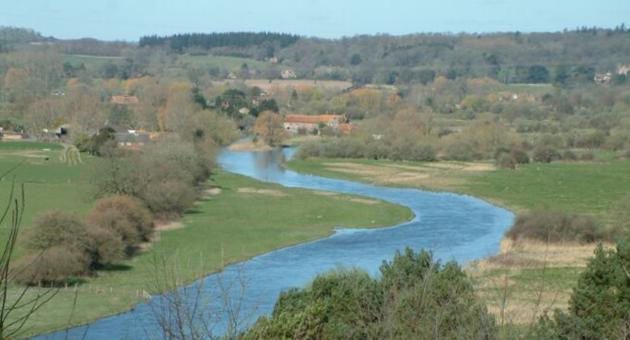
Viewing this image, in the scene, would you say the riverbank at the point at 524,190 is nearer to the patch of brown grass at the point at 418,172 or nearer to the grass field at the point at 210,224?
the patch of brown grass at the point at 418,172

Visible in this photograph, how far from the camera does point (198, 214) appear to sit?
28.8 m

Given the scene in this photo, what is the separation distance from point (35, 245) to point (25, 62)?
6662 cm

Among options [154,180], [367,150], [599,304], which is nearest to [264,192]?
[154,180]

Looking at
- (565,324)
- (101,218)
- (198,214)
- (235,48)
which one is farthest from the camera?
(235,48)

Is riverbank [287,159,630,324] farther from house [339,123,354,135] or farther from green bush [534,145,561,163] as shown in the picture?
house [339,123,354,135]

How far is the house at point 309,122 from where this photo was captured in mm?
65500

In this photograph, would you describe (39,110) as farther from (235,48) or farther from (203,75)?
(235,48)

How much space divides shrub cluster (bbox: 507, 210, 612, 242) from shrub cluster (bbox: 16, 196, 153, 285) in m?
9.86

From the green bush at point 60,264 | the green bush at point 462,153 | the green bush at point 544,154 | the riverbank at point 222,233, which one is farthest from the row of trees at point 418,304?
the green bush at point 462,153

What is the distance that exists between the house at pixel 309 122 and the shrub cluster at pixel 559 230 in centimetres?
4044

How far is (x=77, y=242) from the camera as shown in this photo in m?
19.1

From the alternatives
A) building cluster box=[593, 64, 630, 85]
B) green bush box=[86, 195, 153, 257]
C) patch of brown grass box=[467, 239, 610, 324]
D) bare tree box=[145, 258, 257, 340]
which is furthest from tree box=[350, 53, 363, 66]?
bare tree box=[145, 258, 257, 340]

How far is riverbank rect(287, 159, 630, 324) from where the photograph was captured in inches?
699

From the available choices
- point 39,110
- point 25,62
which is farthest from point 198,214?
point 25,62
